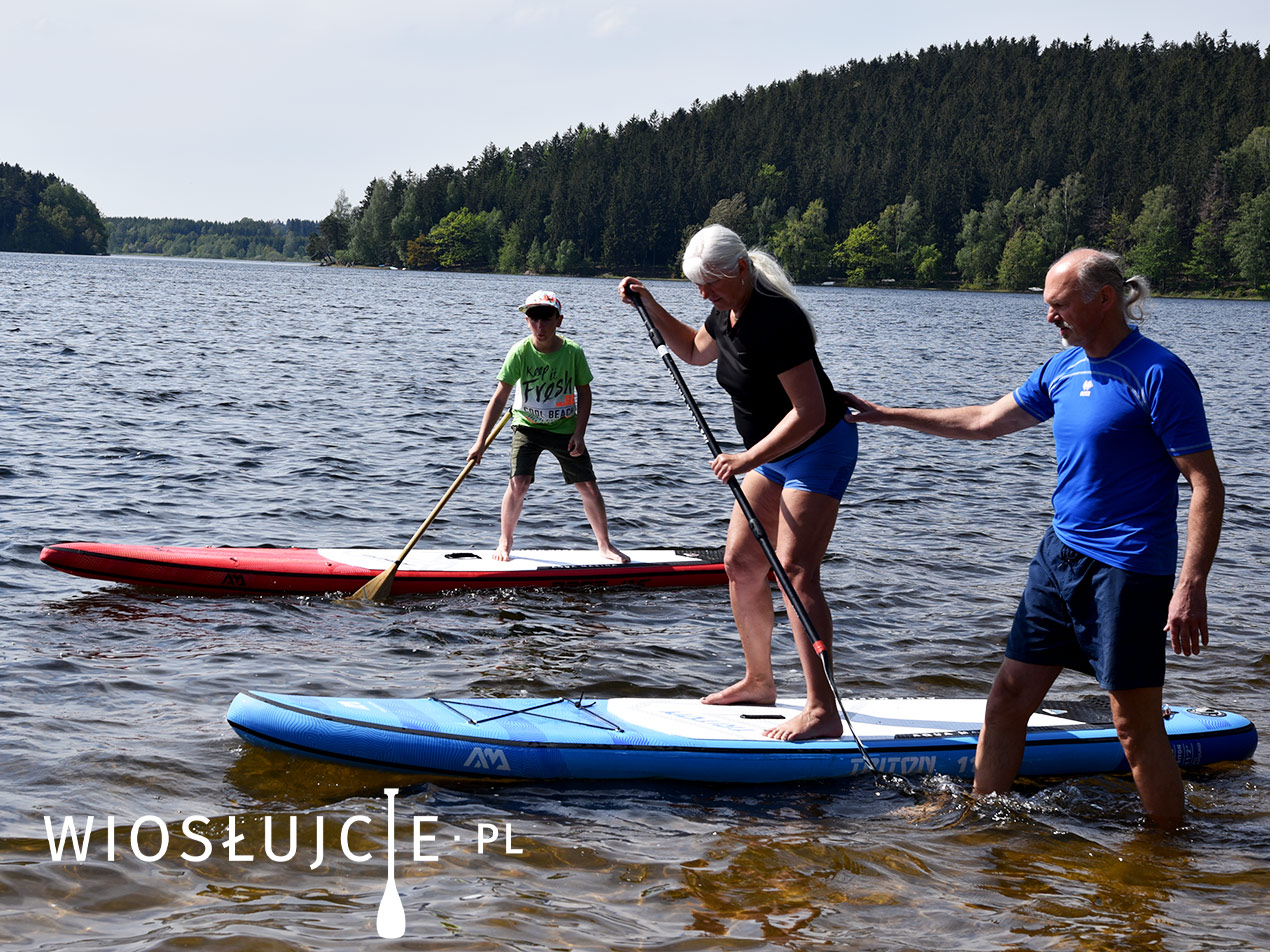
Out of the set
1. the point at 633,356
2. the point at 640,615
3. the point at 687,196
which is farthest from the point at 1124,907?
the point at 687,196

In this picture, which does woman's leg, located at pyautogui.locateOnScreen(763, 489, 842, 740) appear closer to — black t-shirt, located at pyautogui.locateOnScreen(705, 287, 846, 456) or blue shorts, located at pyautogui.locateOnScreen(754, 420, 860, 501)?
blue shorts, located at pyautogui.locateOnScreen(754, 420, 860, 501)

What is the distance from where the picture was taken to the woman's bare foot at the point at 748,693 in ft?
19.9

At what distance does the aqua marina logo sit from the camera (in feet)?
14.8

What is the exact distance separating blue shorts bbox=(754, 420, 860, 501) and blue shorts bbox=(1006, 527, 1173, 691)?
0.99m

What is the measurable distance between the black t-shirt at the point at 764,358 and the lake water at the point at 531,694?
1766mm

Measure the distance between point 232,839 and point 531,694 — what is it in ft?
7.87

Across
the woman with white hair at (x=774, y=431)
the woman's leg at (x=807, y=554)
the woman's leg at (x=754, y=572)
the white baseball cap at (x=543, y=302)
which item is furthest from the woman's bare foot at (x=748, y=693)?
the white baseball cap at (x=543, y=302)

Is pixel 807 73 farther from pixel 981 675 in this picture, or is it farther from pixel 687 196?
pixel 981 675

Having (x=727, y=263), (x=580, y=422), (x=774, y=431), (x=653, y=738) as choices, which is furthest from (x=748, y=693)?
(x=580, y=422)

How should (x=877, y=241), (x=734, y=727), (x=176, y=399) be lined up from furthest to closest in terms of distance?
(x=877, y=241) < (x=176, y=399) < (x=734, y=727)

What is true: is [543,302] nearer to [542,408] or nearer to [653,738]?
[542,408]

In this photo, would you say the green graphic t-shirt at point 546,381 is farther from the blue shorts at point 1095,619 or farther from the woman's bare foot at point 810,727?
the blue shorts at point 1095,619

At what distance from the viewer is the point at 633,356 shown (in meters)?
34.9

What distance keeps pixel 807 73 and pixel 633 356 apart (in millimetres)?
156540
